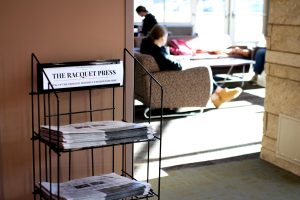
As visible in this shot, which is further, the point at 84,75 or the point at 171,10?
the point at 171,10

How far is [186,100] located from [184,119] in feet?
0.73

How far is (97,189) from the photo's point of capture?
1.88 meters

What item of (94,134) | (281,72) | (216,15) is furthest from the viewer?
(216,15)

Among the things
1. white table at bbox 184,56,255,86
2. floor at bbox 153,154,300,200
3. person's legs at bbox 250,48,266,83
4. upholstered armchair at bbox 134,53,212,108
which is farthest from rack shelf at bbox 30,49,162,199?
person's legs at bbox 250,48,266,83

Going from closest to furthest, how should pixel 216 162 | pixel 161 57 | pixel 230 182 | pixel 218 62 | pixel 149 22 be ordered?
1. pixel 230 182
2. pixel 216 162
3. pixel 161 57
4. pixel 218 62
5. pixel 149 22

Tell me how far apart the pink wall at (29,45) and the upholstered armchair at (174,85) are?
242 cm

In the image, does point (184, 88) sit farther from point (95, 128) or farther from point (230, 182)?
point (95, 128)

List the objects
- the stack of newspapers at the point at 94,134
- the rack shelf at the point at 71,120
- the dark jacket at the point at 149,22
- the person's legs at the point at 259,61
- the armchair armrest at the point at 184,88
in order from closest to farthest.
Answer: the stack of newspapers at the point at 94,134 → the rack shelf at the point at 71,120 → the armchair armrest at the point at 184,88 → the person's legs at the point at 259,61 → the dark jacket at the point at 149,22

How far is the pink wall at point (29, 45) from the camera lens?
1.98m

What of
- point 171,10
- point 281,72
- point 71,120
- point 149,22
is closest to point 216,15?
point 171,10

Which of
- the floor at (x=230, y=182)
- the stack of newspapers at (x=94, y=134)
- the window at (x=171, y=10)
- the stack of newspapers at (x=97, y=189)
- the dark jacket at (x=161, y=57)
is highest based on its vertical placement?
the window at (x=171, y=10)

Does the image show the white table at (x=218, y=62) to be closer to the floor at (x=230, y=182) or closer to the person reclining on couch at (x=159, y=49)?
the person reclining on couch at (x=159, y=49)

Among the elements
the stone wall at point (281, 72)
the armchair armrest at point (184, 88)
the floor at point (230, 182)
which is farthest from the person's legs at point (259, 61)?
the floor at point (230, 182)

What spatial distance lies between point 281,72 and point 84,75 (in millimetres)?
1931
